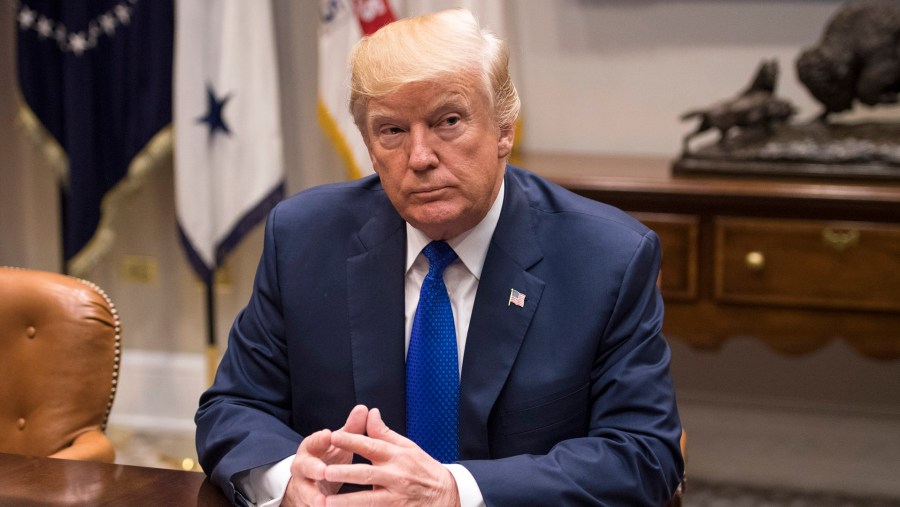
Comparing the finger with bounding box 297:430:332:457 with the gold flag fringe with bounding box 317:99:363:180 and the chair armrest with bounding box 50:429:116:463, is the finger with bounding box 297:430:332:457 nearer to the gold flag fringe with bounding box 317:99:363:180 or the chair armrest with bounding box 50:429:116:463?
the chair armrest with bounding box 50:429:116:463

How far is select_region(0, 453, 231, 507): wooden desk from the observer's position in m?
1.59

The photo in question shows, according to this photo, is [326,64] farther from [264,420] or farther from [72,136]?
[264,420]

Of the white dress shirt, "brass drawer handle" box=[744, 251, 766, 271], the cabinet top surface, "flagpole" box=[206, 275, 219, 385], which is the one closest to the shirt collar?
the white dress shirt

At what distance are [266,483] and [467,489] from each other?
31 centimetres

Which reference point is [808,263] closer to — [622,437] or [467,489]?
[622,437]

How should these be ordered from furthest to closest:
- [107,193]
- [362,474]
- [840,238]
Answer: [107,193], [840,238], [362,474]

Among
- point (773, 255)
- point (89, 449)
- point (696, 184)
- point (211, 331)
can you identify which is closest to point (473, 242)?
point (89, 449)

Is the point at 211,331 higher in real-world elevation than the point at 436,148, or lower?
lower

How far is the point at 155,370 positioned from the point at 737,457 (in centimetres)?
237

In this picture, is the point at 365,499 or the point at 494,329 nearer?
the point at 365,499

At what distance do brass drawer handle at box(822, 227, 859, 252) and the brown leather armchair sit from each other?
6.97ft

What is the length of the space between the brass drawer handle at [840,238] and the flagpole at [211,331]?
2.16 metres

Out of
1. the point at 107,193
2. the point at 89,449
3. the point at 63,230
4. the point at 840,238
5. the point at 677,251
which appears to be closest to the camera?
the point at 89,449

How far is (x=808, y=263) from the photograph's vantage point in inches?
134
